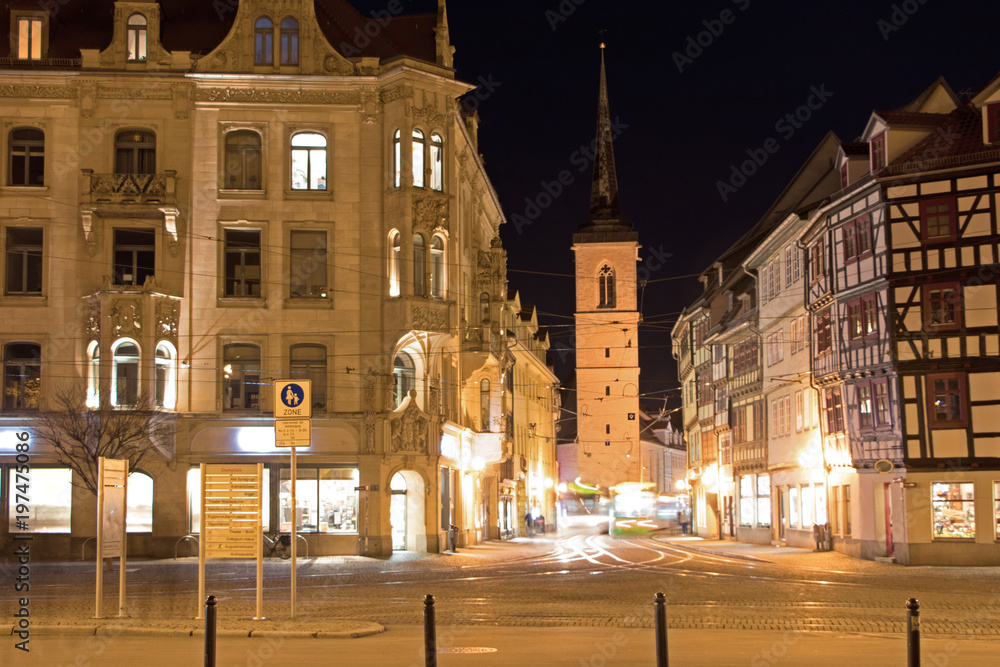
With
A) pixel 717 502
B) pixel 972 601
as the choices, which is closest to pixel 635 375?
pixel 717 502

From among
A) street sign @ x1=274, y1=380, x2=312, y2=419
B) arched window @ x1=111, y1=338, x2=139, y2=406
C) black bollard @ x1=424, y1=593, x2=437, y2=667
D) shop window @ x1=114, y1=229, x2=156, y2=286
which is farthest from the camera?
shop window @ x1=114, y1=229, x2=156, y2=286

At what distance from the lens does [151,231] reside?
132 feet

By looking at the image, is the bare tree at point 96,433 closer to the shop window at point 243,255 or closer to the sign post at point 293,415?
the shop window at point 243,255

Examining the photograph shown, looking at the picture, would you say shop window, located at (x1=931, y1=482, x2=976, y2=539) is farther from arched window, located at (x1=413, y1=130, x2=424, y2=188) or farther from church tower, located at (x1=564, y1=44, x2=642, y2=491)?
church tower, located at (x1=564, y1=44, x2=642, y2=491)

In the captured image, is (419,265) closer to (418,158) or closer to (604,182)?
(418,158)

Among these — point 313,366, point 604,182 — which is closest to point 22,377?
point 313,366

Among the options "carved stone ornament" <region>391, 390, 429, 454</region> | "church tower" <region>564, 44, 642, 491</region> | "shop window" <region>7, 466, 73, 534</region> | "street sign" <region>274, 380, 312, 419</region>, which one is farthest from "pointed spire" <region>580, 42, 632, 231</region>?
"street sign" <region>274, 380, 312, 419</region>

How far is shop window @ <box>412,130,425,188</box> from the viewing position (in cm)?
4109

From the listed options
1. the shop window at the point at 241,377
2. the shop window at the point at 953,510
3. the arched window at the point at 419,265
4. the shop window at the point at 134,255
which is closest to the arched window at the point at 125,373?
the shop window at the point at 134,255

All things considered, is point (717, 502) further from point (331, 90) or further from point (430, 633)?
point (430, 633)

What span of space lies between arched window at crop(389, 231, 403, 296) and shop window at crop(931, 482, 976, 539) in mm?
18159

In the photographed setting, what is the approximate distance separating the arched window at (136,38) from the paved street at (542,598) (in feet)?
55.3

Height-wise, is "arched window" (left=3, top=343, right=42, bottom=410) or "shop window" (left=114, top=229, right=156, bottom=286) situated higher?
"shop window" (left=114, top=229, right=156, bottom=286)

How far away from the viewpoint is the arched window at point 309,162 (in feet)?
135
